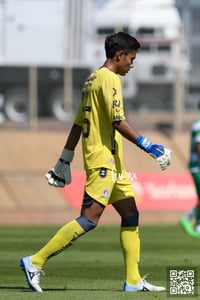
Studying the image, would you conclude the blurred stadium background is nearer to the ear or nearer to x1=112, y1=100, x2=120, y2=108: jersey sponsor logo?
the ear

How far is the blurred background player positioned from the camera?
57.1 feet

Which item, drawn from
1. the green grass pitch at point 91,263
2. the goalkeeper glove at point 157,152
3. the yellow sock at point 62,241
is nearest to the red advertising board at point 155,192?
the green grass pitch at point 91,263

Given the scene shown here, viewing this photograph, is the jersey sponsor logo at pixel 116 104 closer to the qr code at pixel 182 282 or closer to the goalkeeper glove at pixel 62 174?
the goalkeeper glove at pixel 62 174

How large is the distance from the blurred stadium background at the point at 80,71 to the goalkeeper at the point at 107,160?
60.9ft

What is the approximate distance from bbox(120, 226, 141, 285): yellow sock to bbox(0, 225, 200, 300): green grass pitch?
0.71ft

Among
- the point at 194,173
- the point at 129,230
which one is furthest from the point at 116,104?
the point at 194,173

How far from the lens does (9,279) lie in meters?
11.3

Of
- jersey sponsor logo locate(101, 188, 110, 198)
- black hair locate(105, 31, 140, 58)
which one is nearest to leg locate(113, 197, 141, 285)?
jersey sponsor logo locate(101, 188, 110, 198)

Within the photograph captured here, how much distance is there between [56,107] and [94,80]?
83.4ft

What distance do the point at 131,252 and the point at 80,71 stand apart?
2572 centimetres

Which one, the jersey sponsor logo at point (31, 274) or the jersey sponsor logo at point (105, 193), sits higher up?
the jersey sponsor logo at point (105, 193)

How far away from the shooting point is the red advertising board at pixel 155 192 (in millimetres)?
24375

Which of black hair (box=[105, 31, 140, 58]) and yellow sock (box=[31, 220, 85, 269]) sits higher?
black hair (box=[105, 31, 140, 58])

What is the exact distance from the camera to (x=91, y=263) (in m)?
13.1
